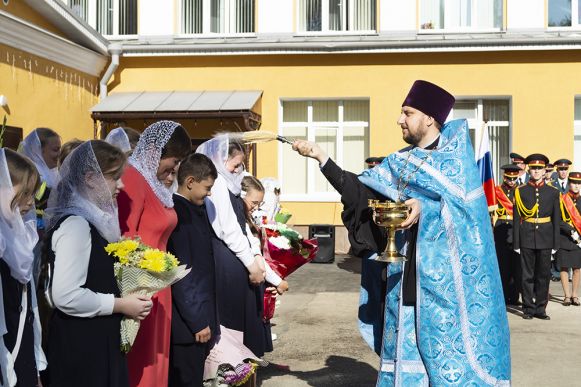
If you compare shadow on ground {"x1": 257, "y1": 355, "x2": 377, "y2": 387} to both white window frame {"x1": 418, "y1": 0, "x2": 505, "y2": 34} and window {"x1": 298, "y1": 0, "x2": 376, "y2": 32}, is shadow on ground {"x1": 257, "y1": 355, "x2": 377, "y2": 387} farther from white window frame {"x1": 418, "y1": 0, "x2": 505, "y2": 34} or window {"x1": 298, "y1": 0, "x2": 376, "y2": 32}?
window {"x1": 298, "y1": 0, "x2": 376, "y2": 32}

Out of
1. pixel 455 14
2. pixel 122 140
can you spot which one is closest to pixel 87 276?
pixel 122 140

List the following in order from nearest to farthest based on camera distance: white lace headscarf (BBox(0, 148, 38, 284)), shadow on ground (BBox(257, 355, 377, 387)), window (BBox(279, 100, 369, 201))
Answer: white lace headscarf (BBox(0, 148, 38, 284)) < shadow on ground (BBox(257, 355, 377, 387)) < window (BBox(279, 100, 369, 201))

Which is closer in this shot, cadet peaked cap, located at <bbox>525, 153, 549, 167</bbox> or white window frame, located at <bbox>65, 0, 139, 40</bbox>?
cadet peaked cap, located at <bbox>525, 153, 549, 167</bbox>

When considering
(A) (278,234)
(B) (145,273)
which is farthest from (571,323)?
(B) (145,273)

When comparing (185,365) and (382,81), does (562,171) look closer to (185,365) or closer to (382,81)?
(382,81)

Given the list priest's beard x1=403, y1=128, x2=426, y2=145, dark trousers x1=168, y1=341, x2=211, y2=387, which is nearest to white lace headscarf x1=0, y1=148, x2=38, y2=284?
dark trousers x1=168, y1=341, x2=211, y2=387

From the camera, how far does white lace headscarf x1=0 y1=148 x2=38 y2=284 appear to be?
3.48 meters

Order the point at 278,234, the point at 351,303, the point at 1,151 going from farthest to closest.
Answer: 1. the point at 351,303
2. the point at 278,234
3. the point at 1,151

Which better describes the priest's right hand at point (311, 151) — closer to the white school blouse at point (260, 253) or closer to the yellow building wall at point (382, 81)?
the white school blouse at point (260, 253)

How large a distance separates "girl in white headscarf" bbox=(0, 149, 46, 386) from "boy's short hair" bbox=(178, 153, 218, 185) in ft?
4.80

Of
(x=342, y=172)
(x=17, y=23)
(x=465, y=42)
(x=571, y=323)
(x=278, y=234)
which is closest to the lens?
(x=342, y=172)

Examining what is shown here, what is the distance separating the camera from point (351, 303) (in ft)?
37.6

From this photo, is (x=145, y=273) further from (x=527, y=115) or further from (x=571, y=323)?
(x=527, y=115)

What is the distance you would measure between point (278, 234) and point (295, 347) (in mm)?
1425
